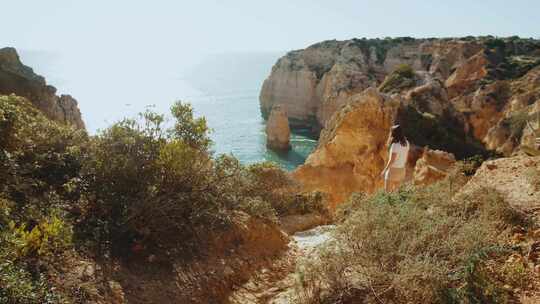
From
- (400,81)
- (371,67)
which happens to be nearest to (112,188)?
(400,81)

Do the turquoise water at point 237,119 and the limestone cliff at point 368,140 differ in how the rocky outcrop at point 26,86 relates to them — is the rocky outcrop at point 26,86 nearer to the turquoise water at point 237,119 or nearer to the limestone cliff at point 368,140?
the limestone cliff at point 368,140

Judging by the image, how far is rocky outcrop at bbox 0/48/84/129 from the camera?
49.0 ft

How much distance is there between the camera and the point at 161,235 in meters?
6.63

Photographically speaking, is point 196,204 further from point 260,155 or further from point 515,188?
point 260,155

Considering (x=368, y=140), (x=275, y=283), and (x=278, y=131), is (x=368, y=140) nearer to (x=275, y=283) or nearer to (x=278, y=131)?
(x=275, y=283)

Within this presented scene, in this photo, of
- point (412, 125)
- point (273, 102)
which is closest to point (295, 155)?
point (273, 102)

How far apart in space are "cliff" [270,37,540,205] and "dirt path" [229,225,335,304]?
A: 7915mm

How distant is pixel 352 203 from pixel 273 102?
6568 cm

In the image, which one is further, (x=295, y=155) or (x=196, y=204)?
(x=295, y=155)

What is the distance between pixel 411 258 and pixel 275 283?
298 cm

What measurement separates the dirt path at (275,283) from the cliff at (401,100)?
792cm

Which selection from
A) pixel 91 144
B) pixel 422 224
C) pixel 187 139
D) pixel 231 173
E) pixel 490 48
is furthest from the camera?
pixel 490 48

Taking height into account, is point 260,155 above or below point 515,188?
below

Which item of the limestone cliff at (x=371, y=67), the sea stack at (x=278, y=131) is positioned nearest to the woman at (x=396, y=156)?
the limestone cliff at (x=371, y=67)
